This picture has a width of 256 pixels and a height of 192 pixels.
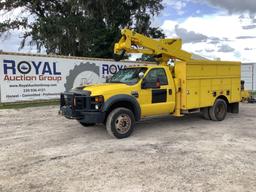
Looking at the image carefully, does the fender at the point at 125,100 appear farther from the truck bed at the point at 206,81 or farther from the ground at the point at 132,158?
the truck bed at the point at 206,81

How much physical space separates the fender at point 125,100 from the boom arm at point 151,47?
7.03 ft

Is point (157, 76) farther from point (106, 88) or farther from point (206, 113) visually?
point (206, 113)

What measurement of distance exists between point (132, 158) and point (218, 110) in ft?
19.3

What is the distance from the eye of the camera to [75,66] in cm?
1847

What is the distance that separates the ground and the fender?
0.68 metres

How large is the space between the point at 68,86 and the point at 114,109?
10.1 metres

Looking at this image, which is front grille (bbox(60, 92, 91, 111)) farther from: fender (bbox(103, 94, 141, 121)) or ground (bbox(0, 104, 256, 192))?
ground (bbox(0, 104, 256, 192))

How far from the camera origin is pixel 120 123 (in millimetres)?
8758

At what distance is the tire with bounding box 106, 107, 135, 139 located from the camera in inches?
338

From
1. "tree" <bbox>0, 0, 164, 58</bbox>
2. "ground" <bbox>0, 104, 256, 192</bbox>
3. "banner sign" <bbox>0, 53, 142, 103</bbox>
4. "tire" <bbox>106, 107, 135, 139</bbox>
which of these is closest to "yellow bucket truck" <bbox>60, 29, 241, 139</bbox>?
"tire" <bbox>106, 107, 135, 139</bbox>

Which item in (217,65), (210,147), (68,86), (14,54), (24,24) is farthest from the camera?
(24,24)

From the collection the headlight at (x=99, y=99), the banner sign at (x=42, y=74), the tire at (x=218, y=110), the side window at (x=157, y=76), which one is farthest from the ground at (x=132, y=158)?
the banner sign at (x=42, y=74)

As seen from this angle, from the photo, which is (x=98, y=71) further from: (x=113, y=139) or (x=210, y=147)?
(x=210, y=147)

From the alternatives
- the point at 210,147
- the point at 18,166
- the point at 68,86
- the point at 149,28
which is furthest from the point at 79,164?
the point at 149,28
